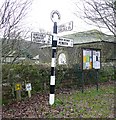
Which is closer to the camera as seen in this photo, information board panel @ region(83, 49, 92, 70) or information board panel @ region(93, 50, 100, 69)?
information board panel @ region(83, 49, 92, 70)

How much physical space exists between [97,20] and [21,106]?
256 inches

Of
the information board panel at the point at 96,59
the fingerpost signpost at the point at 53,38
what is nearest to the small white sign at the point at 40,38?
the fingerpost signpost at the point at 53,38

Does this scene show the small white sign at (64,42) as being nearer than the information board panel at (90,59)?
Yes

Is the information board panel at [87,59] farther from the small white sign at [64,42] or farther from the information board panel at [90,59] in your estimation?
the small white sign at [64,42]

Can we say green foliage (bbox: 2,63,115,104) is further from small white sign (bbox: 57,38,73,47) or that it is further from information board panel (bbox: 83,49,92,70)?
small white sign (bbox: 57,38,73,47)

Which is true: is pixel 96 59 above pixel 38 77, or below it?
above

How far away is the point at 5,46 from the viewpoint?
7348mm

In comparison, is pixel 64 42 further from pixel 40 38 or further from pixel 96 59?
pixel 96 59

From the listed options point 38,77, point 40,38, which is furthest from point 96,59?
point 40,38

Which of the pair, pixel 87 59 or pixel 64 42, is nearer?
pixel 64 42

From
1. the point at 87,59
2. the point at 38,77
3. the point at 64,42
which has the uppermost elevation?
the point at 64,42

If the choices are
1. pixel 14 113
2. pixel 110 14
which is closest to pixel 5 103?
pixel 14 113

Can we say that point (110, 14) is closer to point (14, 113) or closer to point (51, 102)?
point (51, 102)

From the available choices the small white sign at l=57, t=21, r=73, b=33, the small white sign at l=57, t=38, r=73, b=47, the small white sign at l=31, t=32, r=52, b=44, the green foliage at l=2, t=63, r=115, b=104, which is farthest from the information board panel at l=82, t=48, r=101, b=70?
the small white sign at l=31, t=32, r=52, b=44
